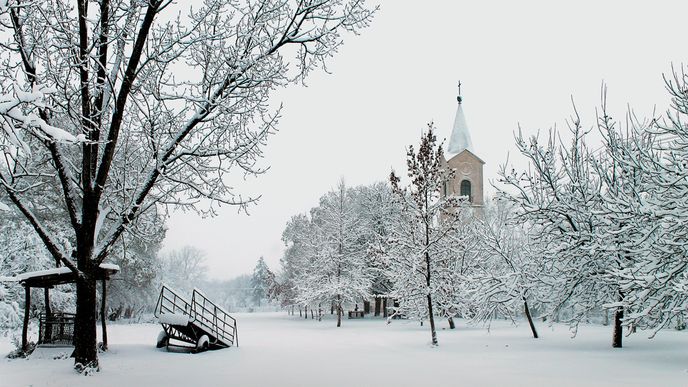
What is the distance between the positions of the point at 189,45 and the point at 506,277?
1291 centimetres

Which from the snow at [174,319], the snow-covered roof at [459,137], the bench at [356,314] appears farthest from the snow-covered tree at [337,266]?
the snow at [174,319]

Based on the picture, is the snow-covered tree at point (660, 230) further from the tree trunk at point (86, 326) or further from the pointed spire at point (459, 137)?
the pointed spire at point (459, 137)

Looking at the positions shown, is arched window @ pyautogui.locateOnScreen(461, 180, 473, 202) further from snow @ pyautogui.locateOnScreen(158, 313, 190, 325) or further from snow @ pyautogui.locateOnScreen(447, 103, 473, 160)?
snow @ pyautogui.locateOnScreen(158, 313, 190, 325)

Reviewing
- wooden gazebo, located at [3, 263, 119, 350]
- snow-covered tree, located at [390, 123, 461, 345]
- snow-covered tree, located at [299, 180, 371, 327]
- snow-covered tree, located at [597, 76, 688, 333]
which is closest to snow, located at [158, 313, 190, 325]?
wooden gazebo, located at [3, 263, 119, 350]

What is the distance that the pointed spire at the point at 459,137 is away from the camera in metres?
56.1

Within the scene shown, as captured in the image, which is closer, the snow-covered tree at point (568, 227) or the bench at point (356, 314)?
the snow-covered tree at point (568, 227)

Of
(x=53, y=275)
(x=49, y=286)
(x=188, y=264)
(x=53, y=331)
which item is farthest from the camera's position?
(x=188, y=264)

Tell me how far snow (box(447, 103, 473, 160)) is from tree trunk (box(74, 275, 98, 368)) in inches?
1860

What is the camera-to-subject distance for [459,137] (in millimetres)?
56781

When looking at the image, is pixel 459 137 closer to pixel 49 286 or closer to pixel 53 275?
pixel 49 286

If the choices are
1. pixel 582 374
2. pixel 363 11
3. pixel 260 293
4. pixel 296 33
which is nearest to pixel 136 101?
pixel 296 33

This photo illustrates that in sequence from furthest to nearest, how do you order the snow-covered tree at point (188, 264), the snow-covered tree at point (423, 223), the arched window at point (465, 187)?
the snow-covered tree at point (188, 264), the arched window at point (465, 187), the snow-covered tree at point (423, 223)

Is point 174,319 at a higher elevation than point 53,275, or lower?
lower

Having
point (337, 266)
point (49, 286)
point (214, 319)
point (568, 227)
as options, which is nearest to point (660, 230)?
point (568, 227)
